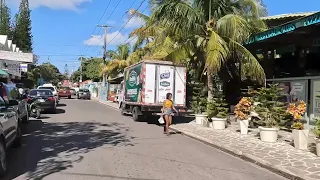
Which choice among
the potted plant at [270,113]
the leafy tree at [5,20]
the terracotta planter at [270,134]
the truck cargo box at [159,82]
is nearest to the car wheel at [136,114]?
the truck cargo box at [159,82]

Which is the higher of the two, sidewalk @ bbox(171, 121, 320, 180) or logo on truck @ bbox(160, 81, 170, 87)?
logo on truck @ bbox(160, 81, 170, 87)

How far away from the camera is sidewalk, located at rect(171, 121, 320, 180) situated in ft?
29.0

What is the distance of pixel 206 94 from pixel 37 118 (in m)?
8.92

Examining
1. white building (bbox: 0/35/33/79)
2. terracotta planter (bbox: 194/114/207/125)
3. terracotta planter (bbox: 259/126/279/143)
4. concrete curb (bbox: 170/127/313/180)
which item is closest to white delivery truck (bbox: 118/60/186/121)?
terracotta planter (bbox: 194/114/207/125)

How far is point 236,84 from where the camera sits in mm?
26781

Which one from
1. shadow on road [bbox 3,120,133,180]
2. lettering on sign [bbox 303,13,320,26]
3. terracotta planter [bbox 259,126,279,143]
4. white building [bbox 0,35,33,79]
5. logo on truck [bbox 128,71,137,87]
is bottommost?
shadow on road [bbox 3,120,133,180]

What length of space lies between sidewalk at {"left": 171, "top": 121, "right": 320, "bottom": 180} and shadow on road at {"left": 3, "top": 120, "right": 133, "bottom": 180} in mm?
2962

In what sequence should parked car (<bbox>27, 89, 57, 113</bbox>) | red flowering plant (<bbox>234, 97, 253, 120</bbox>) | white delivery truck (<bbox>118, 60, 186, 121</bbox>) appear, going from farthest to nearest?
parked car (<bbox>27, 89, 57, 113</bbox>), white delivery truck (<bbox>118, 60, 186, 121</bbox>), red flowering plant (<bbox>234, 97, 253, 120</bbox>)

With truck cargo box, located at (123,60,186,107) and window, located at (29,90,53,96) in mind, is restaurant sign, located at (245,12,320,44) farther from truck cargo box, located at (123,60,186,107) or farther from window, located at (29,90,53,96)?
window, located at (29,90,53,96)

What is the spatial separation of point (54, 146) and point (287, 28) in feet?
30.5

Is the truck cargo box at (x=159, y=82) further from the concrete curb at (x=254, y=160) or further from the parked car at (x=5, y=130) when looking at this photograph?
the parked car at (x=5, y=130)

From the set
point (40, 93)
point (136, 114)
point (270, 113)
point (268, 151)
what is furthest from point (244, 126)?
point (40, 93)

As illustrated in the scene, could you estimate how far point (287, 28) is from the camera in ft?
48.5

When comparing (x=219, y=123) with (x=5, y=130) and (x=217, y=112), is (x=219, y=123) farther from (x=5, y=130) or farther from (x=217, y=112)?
(x=5, y=130)
